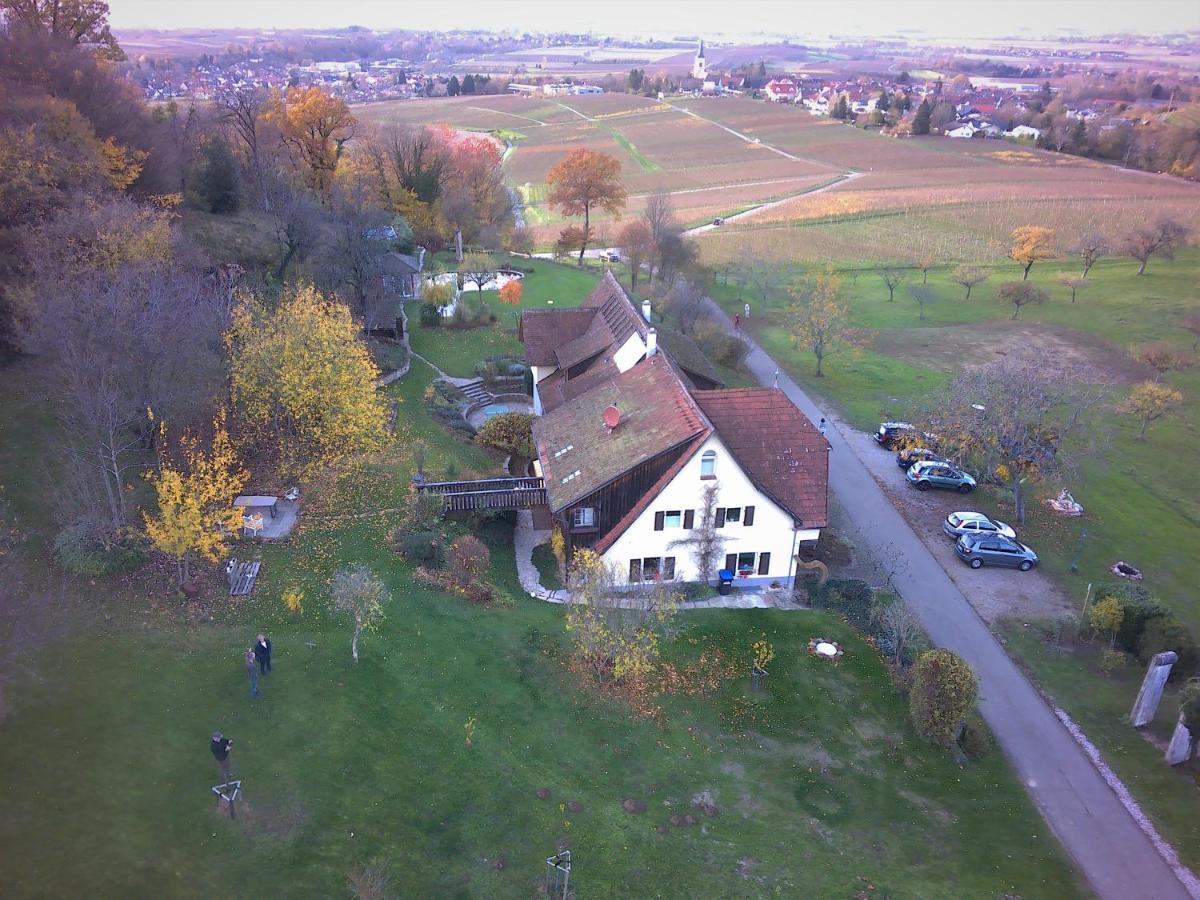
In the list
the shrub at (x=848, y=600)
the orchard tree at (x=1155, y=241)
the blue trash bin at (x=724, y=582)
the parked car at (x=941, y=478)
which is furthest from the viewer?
the orchard tree at (x=1155, y=241)

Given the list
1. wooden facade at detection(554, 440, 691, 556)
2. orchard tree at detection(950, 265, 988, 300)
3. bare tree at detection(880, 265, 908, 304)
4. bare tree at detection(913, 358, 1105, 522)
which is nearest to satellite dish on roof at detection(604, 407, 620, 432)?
wooden facade at detection(554, 440, 691, 556)

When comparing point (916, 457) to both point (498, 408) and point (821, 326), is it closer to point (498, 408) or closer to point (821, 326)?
point (821, 326)

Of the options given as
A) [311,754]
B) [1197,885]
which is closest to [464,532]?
[311,754]

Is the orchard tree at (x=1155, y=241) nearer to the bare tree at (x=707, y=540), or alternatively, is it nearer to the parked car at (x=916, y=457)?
the parked car at (x=916, y=457)

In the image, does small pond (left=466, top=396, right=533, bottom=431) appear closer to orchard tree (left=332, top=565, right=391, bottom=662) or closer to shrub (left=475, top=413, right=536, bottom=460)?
shrub (left=475, top=413, right=536, bottom=460)

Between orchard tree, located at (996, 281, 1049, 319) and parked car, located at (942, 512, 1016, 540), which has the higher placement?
orchard tree, located at (996, 281, 1049, 319)

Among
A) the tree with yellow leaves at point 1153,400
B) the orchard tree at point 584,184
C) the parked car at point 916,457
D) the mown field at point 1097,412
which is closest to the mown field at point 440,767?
the mown field at point 1097,412
